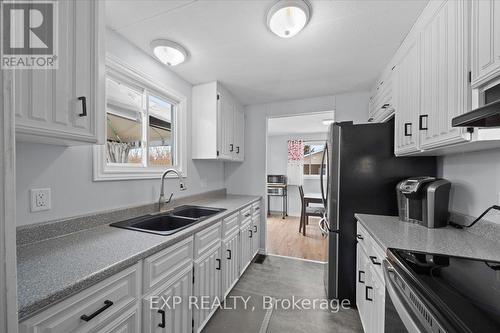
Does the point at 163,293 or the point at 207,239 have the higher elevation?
the point at 207,239

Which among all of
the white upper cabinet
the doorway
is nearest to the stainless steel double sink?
the white upper cabinet

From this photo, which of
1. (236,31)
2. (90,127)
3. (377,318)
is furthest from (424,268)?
(236,31)

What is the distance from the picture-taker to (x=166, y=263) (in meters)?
1.14

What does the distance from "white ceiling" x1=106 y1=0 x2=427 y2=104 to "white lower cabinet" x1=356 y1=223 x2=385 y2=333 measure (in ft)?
4.98

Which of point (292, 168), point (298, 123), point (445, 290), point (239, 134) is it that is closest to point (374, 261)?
point (445, 290)

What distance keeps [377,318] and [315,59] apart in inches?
80.9

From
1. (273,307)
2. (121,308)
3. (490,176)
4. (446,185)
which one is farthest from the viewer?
(273,307)

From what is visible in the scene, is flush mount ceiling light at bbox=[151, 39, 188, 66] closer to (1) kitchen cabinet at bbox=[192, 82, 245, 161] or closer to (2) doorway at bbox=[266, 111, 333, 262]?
(1) kitchen cabinet at bbox=[192, 82, 245, 161]

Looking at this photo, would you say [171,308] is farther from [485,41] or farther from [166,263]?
[485,41]

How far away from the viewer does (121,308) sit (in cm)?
89

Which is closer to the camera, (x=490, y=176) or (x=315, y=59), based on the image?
(x=490, y=176)

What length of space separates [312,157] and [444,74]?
179 inches

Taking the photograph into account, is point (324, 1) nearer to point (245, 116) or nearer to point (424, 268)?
point (424, 268)

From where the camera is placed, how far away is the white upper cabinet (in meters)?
0.78
